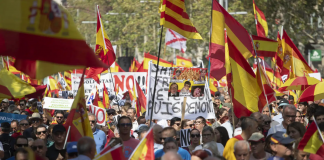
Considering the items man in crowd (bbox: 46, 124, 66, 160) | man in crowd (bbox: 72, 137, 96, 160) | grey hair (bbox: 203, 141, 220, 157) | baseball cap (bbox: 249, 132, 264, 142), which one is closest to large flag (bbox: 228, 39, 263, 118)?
grey hair (bbox: 203, 141, 220, 157)

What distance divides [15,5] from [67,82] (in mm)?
19725

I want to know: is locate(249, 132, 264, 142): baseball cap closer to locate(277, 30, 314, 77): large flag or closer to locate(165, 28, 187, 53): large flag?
locate(165, 28, 187, 53): large flag

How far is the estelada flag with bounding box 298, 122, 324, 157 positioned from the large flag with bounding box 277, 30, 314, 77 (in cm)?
849

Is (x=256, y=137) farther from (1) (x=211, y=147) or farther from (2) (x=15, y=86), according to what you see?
(2) (x=15, y=86)

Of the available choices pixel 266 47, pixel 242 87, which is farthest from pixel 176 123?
pixel 266 47

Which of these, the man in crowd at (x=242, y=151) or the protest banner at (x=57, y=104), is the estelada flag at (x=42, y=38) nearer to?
the man in crowd at (x=242, y=151)

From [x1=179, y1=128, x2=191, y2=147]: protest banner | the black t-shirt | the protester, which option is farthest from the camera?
[x1=179, y1=128, x2=191, y2=147]: protest banner

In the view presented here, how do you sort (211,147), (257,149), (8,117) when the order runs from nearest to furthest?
(257,149), (211,147), (8,117)

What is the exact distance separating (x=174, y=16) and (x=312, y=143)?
175 inches

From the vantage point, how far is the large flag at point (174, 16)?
31.4 feet

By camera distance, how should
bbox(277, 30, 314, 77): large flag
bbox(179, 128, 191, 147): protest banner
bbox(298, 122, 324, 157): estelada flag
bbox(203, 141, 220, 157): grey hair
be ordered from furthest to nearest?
bbox(277, 30, 314, 77): large flag < bbox(179, 128, 191, 147): protest banner < bbox(203, 141, 220, 157): grey hair < bbox(298, 122, 324, 157): estelada flag

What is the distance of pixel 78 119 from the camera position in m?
7.10

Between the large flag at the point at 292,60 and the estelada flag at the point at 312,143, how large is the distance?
8.49m

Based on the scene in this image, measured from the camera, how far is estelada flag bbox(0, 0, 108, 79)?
475cm
